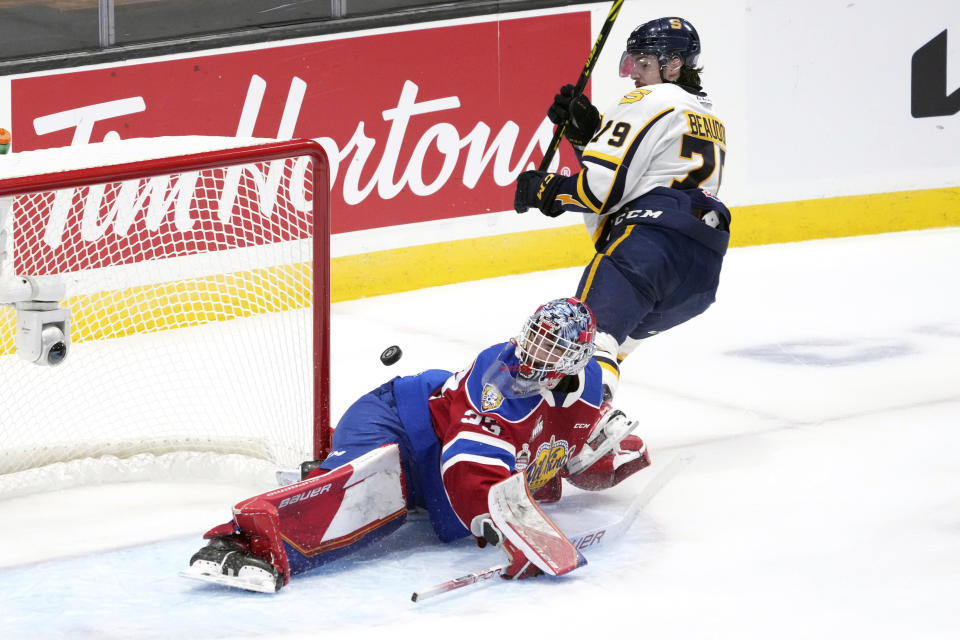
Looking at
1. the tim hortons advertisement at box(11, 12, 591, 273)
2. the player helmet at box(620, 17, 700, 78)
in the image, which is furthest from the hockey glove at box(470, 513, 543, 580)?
the tim hortons advertisement at box(11, 12, 591, 273)

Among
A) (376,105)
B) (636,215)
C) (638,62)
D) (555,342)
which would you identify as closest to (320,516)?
(555,342)

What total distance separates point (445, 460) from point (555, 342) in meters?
0.31

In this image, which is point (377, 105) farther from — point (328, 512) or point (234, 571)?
point (234, 571)

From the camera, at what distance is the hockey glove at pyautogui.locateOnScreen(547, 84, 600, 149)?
3531 millimetres

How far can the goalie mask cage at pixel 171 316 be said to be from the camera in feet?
10.1

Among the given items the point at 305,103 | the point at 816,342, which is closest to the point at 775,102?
the point at 816,342

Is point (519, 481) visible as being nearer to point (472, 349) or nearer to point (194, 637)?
point (194, 637)

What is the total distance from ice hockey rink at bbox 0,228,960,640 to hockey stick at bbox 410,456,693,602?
0.08 feet

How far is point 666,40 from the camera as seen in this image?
11.3 ft

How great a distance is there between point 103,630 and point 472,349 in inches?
92.8

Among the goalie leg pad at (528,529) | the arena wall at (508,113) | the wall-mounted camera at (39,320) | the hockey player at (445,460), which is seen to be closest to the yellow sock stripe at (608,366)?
the hockey player at (445,460)

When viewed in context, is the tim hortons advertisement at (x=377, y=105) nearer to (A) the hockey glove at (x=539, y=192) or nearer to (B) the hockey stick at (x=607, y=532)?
(A) the hockey glove at (x=539, y=192)

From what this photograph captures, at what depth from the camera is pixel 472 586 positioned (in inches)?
99.2

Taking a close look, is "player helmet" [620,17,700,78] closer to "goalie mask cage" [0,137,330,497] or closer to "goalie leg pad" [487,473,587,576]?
"goalie mask cage" [0,137,330,497]
